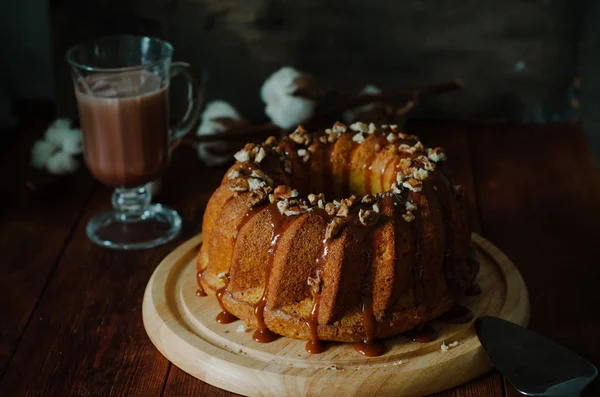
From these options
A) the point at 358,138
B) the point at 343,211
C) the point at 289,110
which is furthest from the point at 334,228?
the point at 289,110

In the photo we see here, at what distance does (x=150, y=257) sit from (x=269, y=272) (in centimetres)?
52

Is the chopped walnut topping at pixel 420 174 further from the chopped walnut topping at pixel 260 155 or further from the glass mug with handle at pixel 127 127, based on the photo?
the glass mug with handle at pixel 127 127

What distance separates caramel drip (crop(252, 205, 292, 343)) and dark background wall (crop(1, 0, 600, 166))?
3.93ft

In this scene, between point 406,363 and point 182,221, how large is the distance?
0.82 metres

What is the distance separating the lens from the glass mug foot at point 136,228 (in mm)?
1965

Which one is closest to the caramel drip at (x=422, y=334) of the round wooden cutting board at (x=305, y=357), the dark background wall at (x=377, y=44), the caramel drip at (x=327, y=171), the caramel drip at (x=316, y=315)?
the round wooden cutting board at (x=305, y=357)

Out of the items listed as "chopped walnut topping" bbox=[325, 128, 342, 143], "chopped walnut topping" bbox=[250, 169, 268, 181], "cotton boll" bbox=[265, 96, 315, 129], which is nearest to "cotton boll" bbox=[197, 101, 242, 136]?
"cotton boll" bbox=[265, 96, 315, 129]

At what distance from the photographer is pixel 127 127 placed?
191 centimetres

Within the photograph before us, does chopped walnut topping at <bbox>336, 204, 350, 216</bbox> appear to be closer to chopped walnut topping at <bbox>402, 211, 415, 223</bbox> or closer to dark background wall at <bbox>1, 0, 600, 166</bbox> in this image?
chopped walnut topping at <bbox>402, 211, 415, 223</bbox>

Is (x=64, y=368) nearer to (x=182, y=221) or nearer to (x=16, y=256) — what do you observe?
(x=16, y=256)

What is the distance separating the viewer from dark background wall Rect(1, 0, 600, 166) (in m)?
2.53

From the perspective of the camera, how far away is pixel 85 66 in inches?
73.8

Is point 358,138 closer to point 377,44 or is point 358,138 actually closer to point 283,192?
point 283,192

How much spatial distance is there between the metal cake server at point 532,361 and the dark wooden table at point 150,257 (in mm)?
72
